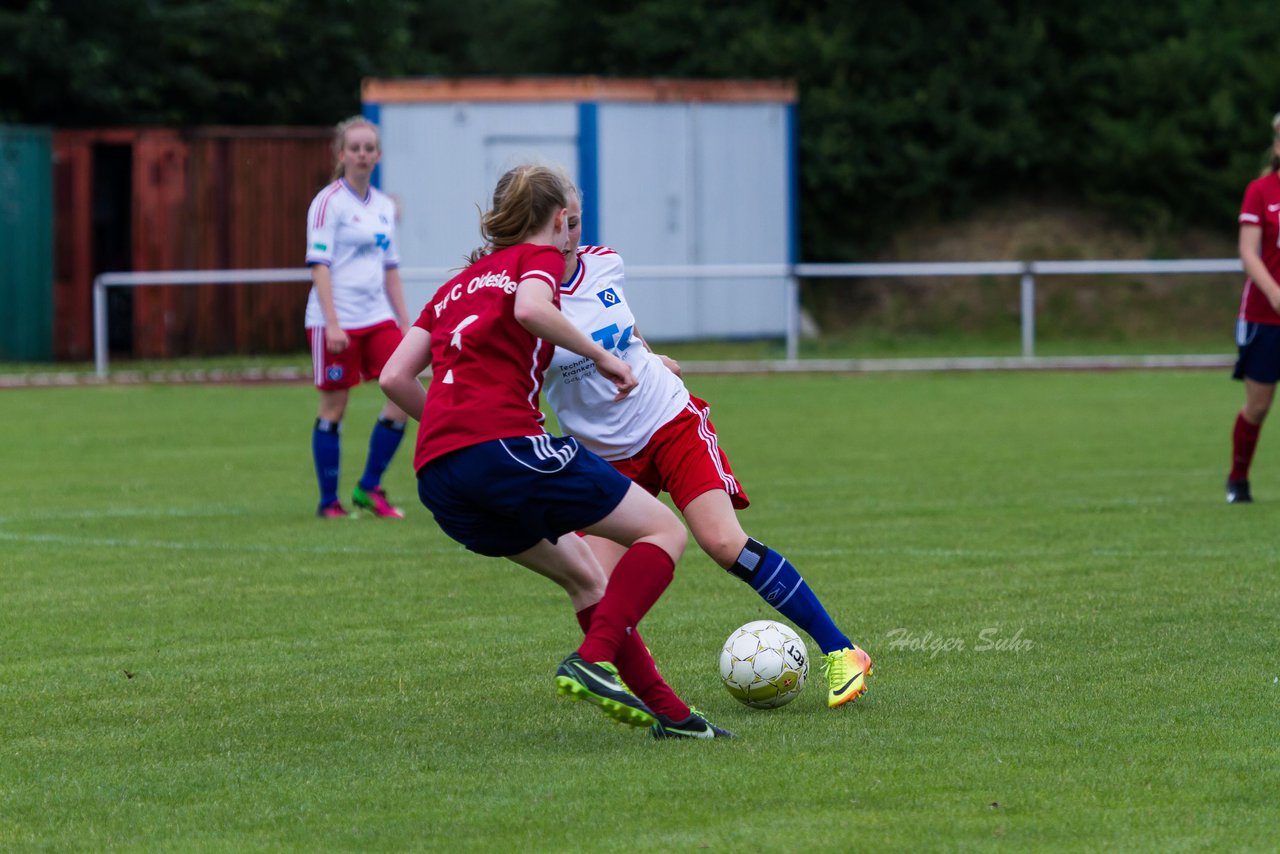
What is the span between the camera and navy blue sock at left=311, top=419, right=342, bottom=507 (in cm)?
1027

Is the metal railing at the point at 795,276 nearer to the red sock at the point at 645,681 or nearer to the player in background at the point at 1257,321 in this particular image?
the player in background at the point at 1257,321

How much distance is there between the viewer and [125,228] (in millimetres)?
24938

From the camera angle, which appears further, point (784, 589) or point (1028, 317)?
point (1028, 317)

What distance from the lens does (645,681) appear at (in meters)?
5.12

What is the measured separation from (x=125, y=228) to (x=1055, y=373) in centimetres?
1235

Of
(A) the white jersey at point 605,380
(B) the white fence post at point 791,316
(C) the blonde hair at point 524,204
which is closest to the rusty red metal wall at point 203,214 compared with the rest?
Result: (B) the white fence post at point 791,316

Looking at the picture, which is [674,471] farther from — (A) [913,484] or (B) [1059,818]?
(A) [913,484]

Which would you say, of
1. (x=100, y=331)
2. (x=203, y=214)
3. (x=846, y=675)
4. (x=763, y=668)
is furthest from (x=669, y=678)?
Result: (x=203, y=214)

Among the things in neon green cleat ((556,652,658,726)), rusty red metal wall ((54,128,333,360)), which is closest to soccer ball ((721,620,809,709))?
neon green cleat ((556,652,658,726))

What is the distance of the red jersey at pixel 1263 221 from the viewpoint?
32.7 ft

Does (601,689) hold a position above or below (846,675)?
above

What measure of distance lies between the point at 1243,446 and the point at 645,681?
5994mm

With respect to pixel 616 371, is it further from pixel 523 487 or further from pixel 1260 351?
pixel 1260 351

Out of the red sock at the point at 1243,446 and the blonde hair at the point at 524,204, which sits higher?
the blonde hair at the point at 524,204
